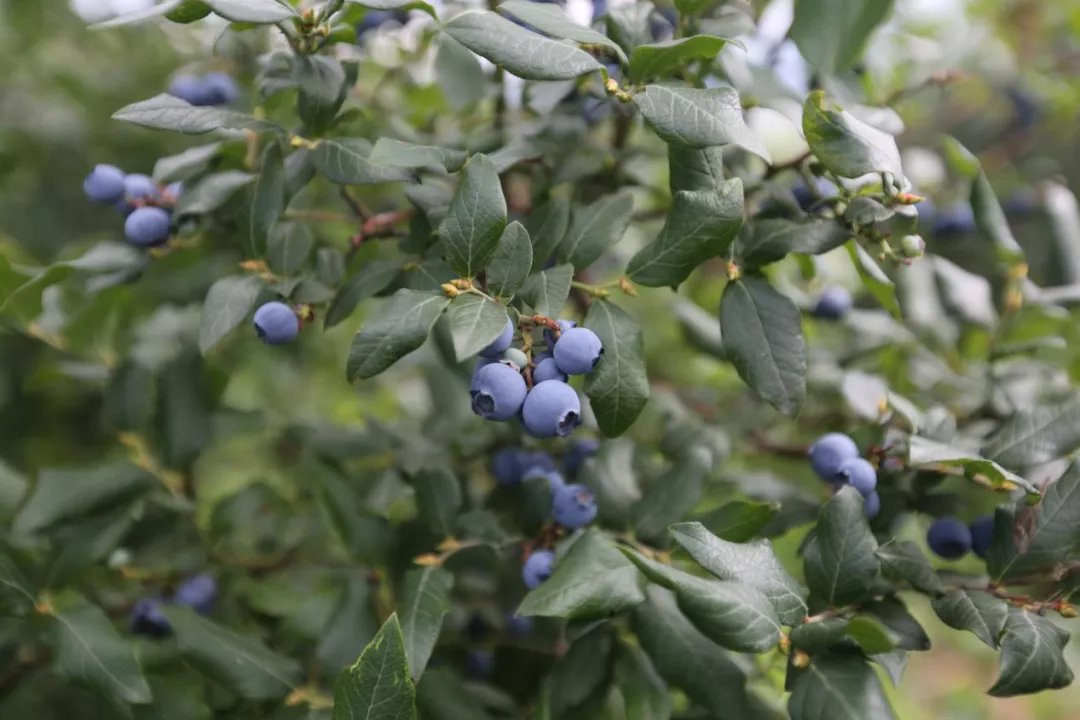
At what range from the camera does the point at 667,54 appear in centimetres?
79

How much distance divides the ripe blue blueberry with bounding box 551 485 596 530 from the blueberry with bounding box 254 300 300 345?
0.31 metres

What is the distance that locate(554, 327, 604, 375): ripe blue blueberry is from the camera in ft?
2.34

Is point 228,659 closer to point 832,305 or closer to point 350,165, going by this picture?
point 350,165

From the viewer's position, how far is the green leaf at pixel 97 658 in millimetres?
895

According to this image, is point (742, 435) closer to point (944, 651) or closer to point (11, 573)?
point (11, 573)

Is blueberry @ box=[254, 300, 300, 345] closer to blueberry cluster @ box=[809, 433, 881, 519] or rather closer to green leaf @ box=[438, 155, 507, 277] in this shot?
green leaf @ box=[438, 155, 507, 277]

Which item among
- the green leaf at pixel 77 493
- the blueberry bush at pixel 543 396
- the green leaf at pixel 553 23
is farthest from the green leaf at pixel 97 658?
the green leaf at pixel 553 23

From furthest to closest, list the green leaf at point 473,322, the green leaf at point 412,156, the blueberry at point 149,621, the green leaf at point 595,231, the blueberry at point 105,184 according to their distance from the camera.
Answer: the blueberry at point 149,621 < the blueberry at point 105,184 < the green leaf at point 595,231 < the green leaf at point 412,156 < the green leaf at point 473,322

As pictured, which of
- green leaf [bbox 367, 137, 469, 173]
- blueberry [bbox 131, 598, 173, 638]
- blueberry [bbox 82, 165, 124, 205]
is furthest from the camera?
blueberry [bbox 131, 598, 173, 638]

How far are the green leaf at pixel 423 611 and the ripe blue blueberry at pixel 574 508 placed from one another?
0.41 feet

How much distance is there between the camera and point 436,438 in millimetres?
1194

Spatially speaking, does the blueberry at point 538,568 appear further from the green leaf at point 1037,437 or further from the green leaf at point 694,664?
the green leaf at point 1037,437

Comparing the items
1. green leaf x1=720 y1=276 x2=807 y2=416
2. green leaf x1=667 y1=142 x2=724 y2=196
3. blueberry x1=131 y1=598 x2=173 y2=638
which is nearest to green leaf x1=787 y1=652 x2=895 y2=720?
green leaf x1=720 y1=276 x2=807 y2=416

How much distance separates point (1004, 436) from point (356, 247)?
26.6 inches
